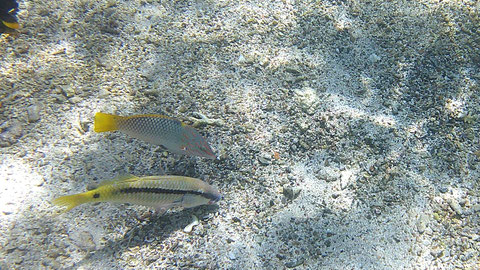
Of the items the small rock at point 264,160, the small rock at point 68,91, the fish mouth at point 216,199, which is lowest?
the fish mouth at point 216,199

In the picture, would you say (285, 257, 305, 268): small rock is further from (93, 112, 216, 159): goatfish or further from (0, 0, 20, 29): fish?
(0, 0, 20, 29): fish

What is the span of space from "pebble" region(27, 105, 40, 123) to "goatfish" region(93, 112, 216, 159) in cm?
119

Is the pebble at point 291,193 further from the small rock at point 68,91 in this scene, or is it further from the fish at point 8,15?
the fish at point 8,15

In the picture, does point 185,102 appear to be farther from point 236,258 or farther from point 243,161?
point 236,258

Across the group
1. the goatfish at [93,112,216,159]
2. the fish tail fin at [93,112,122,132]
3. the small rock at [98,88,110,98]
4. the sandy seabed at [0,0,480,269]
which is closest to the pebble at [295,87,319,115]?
the sandy seabed at [0,0,480,269]

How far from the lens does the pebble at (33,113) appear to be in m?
2.86

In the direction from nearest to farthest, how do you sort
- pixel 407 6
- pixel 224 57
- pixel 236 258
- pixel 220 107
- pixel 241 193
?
pixel 236 258
pixel 241 193
pixel 220 107
pixel 224 57
pixel 407 6

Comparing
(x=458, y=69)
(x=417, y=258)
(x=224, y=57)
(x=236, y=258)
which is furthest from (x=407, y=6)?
(x=236, y=258)

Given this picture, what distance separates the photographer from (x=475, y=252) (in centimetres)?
223

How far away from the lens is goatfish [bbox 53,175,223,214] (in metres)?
1.96

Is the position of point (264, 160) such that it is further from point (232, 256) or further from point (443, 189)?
point (443, 189)

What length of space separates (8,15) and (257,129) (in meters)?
3.16

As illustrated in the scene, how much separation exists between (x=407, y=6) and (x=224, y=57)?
97.5 inches

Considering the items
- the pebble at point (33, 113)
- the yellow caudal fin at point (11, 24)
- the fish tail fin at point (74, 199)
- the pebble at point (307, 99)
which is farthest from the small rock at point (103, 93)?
the pebble at point (307, 99)
